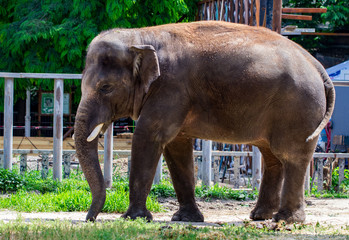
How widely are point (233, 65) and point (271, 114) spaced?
2.27 feet

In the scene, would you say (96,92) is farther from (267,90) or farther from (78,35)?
(78,35)

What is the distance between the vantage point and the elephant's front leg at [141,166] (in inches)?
266

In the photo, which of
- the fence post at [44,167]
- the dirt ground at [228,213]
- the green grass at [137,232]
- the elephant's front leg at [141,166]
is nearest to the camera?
the green grass at [137,232]

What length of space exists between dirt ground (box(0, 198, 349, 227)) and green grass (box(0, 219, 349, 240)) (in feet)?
2.88

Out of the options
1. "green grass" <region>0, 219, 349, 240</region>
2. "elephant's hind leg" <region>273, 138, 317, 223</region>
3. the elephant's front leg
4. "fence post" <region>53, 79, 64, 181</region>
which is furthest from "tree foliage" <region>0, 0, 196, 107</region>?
"green grass" <region>0, 219, 349, 240</region>

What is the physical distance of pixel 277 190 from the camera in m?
7.80

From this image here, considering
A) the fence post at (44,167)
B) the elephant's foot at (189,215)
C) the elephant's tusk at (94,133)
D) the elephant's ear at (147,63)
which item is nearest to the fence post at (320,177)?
the elephant's foot at (189,215)

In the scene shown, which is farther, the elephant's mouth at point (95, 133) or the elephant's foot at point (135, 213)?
the elephant's foot at point (135, 213)

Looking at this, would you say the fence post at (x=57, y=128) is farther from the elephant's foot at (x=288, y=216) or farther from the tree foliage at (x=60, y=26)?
the tree foliage at (x=60, y=26)

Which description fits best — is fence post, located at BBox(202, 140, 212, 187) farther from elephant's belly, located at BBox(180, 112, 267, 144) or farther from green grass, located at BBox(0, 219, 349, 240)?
green grass, located at BBox(0, 219, 349, 240)

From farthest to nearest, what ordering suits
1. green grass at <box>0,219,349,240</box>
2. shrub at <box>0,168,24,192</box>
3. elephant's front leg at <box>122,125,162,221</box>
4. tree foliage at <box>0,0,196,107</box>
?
tree foliage at <box>0,0,196,107</box> < shrub at <box>0,168,24,192</box> < elephant's front leg at <box>122,125,162,221</box> < green grass at <box>0,219,349,240</box>

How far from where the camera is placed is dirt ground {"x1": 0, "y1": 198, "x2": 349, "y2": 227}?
24.6 ft

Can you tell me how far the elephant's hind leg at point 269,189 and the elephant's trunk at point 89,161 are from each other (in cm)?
210

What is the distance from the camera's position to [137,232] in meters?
5.72
